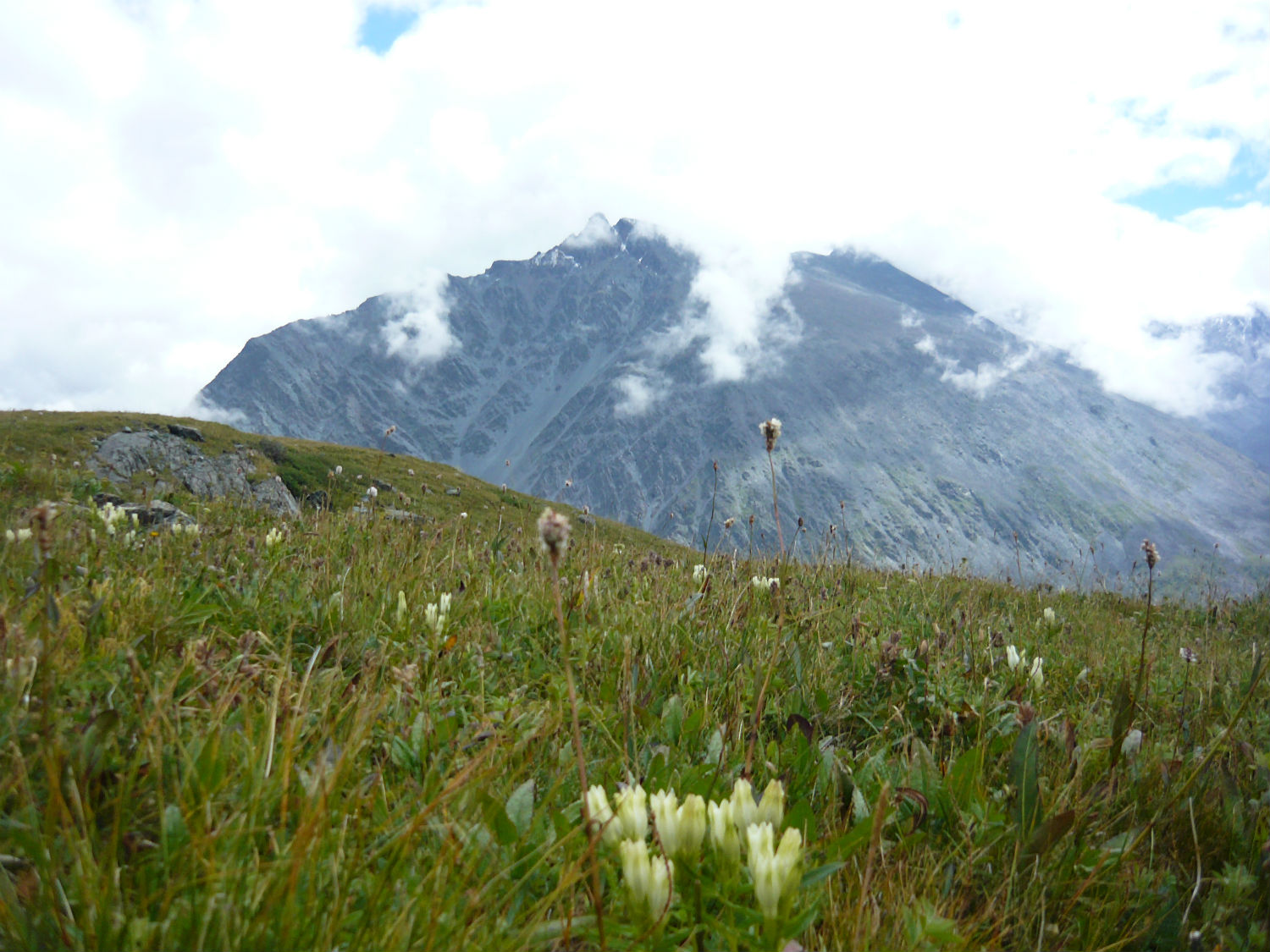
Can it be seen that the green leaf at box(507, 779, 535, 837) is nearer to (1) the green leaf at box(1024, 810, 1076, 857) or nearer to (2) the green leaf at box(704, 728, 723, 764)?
(2) the green leaf at box(704, 728, 723, 764)

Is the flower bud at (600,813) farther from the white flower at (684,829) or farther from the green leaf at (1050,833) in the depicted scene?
the green leaf at (1050,833)

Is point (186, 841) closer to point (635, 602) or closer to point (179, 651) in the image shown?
point (179, 651)

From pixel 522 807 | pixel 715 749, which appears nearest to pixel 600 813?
pixel 522 807

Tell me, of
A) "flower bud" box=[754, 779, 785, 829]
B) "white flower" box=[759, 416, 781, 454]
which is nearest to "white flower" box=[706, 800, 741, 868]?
"flower bud" box=[754, 779, 785, 829]

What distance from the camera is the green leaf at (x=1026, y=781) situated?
2.42 meters

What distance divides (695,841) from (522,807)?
63cm

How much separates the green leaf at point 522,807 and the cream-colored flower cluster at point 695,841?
0.24 metres

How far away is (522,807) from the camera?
2066mm

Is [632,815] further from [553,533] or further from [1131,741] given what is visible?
[1131,741]

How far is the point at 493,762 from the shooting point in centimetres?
242

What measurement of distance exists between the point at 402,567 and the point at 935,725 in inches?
139

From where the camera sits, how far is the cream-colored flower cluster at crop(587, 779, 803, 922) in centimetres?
158

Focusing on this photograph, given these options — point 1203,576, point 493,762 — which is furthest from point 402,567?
point 1203,576

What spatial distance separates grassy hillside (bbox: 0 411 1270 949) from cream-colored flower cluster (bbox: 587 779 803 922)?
0.01 metres
